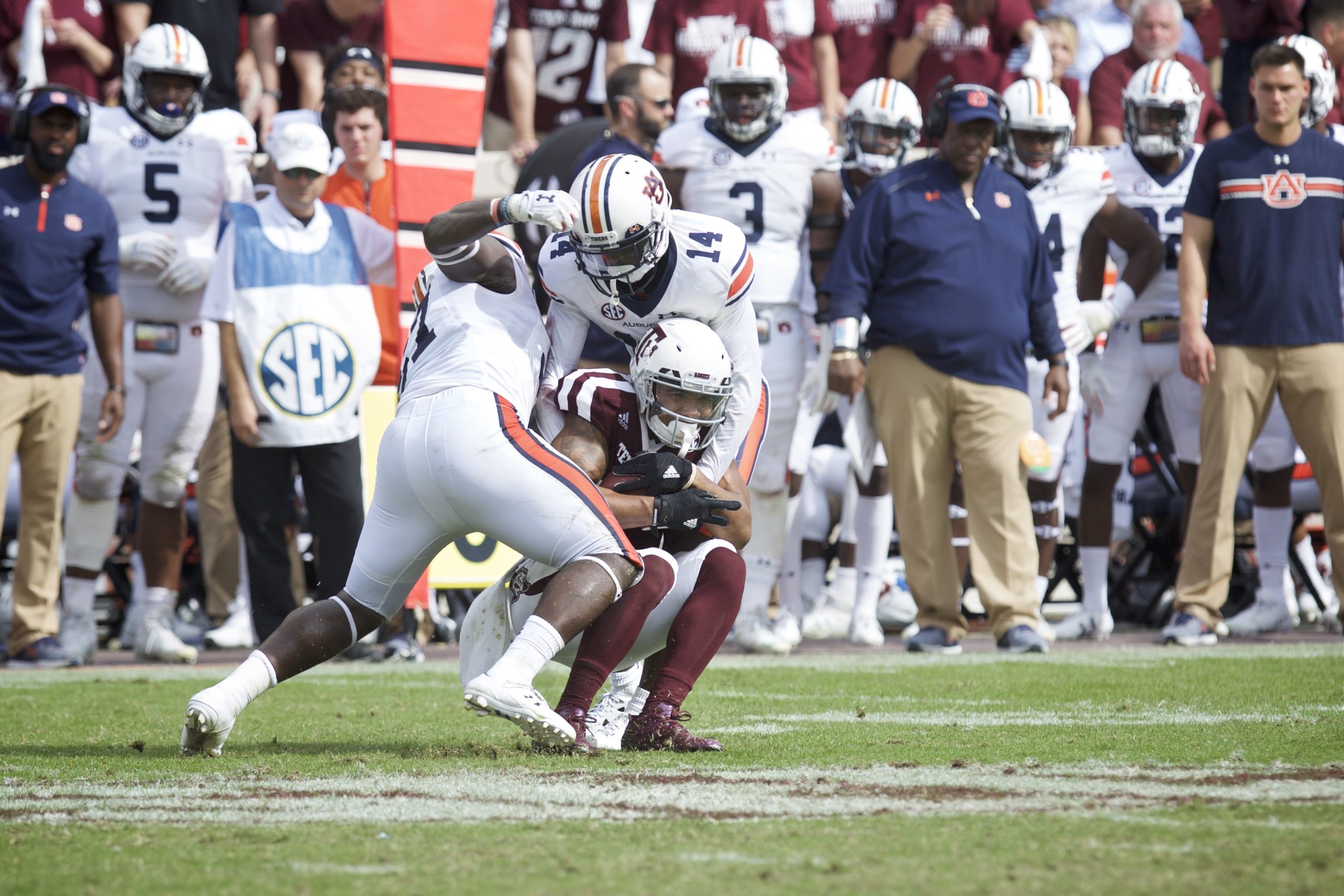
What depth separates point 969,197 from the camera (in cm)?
713

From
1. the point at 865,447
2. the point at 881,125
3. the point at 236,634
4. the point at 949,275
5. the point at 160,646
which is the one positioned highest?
the point at 881,125

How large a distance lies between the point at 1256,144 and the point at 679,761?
453 cm

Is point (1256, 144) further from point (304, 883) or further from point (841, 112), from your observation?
point (304, 883)

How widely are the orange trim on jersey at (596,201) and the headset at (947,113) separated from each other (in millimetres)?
3131

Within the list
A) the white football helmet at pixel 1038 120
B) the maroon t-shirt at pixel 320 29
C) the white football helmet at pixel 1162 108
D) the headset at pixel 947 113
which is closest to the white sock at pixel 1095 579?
the white football helmet at pixel 1038 120

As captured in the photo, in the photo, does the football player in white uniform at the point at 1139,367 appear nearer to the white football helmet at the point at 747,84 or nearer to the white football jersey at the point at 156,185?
the white football helmet at the point at 747,84

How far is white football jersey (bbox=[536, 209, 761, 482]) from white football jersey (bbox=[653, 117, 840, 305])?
2.89m

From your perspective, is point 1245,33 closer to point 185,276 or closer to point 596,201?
point 185,276

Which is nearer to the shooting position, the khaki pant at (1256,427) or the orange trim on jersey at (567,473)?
the orange trim on jersey at (567,473)

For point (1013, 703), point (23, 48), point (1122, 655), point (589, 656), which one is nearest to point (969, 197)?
point (1122, 655)

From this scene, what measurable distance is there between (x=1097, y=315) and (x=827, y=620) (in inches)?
81.6

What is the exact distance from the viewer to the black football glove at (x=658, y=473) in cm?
427

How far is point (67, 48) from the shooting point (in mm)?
8961

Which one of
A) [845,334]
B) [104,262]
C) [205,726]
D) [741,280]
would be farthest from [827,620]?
[205,726]
